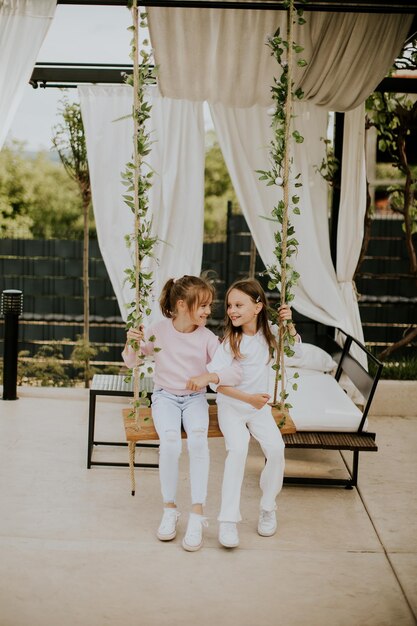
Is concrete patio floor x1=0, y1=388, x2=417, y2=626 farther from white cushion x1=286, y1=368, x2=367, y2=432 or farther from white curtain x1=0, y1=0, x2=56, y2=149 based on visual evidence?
white curtain x1=0, y1=0, x2=56, y2=149

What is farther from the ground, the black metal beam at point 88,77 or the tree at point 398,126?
the black metal beam at point 88,77

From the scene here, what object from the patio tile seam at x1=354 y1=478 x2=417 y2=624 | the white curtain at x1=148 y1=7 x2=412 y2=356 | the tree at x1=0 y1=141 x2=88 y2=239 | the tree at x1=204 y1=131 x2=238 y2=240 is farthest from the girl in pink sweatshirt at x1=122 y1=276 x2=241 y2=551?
the tree at x1=204 y1=131 x2=238 y2=240

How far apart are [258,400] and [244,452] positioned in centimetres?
22

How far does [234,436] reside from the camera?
3377mm

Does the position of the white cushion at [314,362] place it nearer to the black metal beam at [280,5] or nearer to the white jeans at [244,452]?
the white jeans at [244,452]

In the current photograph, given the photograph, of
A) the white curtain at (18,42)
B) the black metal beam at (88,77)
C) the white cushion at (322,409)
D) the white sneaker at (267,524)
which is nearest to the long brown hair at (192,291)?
the white cushion at (322,409)

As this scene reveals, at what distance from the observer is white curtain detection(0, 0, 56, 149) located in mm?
4129

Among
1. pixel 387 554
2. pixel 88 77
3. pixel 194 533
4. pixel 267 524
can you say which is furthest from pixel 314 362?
pixel 88 77

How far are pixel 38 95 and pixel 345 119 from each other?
824 centimetres

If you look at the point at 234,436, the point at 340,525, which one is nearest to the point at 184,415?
the point at 234,436

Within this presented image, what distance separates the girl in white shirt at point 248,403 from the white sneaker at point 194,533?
0.27ft

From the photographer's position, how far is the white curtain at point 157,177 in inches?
196

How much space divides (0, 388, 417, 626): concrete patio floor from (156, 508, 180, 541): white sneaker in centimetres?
4

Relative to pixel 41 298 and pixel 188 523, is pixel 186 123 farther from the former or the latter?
→ pixel 41 298
